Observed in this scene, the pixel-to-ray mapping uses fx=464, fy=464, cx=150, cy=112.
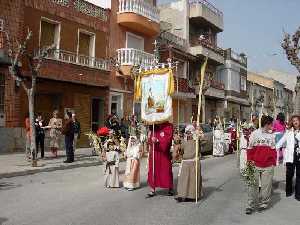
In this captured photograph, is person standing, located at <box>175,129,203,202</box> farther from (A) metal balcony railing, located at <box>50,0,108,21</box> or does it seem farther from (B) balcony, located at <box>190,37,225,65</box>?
(B) balcony, located at <box>190,37,225,65</box>

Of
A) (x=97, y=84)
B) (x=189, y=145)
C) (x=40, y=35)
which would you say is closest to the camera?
(x=189, y=145)

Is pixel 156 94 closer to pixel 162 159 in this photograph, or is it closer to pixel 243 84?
pixel 162 159

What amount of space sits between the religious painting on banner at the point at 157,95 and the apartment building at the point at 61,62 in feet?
29.3

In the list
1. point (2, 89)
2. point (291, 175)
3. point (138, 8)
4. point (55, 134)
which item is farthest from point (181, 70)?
point (291, 175)

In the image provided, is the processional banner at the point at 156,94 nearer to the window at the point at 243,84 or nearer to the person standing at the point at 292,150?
the person standing at the point at 292,150

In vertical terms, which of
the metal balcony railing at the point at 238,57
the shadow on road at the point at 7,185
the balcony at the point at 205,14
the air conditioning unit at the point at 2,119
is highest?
the balcony at the point at 205,14

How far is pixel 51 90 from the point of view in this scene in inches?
855

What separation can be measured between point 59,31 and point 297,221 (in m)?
16.8

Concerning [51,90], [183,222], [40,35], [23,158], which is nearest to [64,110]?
[51,90]

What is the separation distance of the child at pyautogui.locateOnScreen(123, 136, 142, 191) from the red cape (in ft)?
2.56

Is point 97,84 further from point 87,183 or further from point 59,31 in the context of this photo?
point 87,183

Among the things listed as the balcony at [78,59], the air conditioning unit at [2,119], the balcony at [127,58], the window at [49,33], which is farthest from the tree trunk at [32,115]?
the balcony at [127,58]

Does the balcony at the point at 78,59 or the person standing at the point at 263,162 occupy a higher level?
the balcony at the point at 78,59

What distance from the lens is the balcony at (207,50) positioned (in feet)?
120
